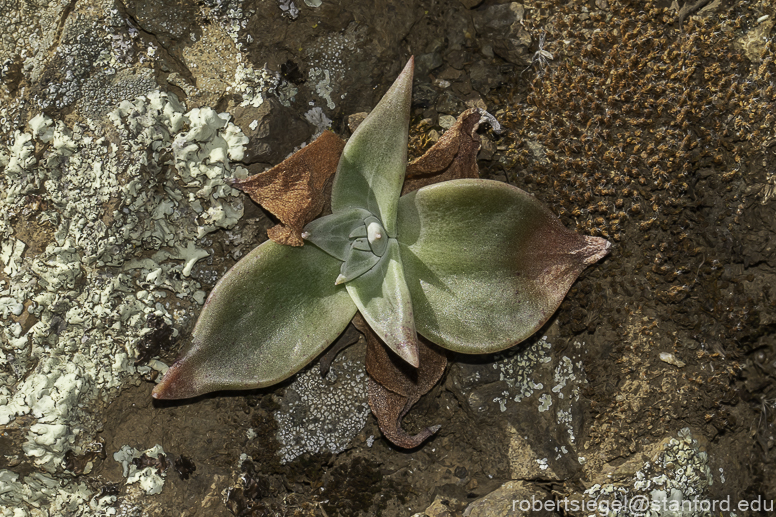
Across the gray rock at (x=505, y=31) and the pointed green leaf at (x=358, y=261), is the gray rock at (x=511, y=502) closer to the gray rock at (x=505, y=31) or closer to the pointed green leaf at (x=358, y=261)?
the pointed green leaf at (x=358, y=261)

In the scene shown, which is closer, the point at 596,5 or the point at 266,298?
the point at 266,298

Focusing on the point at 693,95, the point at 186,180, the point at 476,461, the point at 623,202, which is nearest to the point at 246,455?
the point at 476,461

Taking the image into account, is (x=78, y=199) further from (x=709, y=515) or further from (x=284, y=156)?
(x=709, y=515)

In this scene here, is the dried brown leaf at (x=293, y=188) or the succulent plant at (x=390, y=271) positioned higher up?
the dried brown leaf at (x=293, y=188)

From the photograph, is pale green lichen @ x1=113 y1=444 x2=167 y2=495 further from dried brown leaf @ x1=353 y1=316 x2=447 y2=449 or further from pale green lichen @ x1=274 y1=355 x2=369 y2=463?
dried brown leaf @ x1=353 y1=316 x2=447 y2=449

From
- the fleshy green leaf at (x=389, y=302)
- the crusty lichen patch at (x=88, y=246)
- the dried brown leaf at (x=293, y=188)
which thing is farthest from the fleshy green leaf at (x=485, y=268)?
the crusty lichen patch at (x=88, y=246)

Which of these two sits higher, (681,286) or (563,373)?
(681,286)

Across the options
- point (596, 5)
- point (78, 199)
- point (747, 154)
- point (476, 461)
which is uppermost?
point (78, 199)
